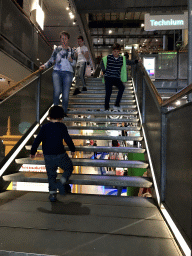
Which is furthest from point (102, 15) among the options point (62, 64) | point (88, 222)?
point (88, 222)

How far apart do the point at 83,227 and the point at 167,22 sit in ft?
21.8

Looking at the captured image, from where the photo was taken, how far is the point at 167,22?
6.70m

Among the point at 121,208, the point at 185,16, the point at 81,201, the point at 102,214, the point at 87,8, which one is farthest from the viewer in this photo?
the point at 87,8

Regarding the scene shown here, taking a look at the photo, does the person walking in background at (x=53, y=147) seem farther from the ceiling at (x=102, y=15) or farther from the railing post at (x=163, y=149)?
the ceiling at (x=102, y=15)

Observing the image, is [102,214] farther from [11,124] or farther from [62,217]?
[11,124]

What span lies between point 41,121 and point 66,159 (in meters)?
1.95

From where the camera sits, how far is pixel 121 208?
2428mm

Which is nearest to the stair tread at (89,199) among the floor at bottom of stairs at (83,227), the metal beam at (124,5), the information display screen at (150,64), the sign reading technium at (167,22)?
the floor at bottom of stairs at (83,227)

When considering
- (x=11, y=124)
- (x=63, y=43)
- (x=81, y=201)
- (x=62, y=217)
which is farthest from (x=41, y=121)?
(x=62, y=217)

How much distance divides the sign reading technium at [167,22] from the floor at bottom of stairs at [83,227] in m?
5.81

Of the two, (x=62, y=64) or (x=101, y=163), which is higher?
(x=62, y=64)

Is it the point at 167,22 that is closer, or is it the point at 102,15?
the point at 167,22

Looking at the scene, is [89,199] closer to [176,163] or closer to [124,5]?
[176,163]

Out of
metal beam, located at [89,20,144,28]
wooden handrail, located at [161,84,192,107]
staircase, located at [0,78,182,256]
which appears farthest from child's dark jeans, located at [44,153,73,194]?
metal beam, located at [89,20,144,28]
